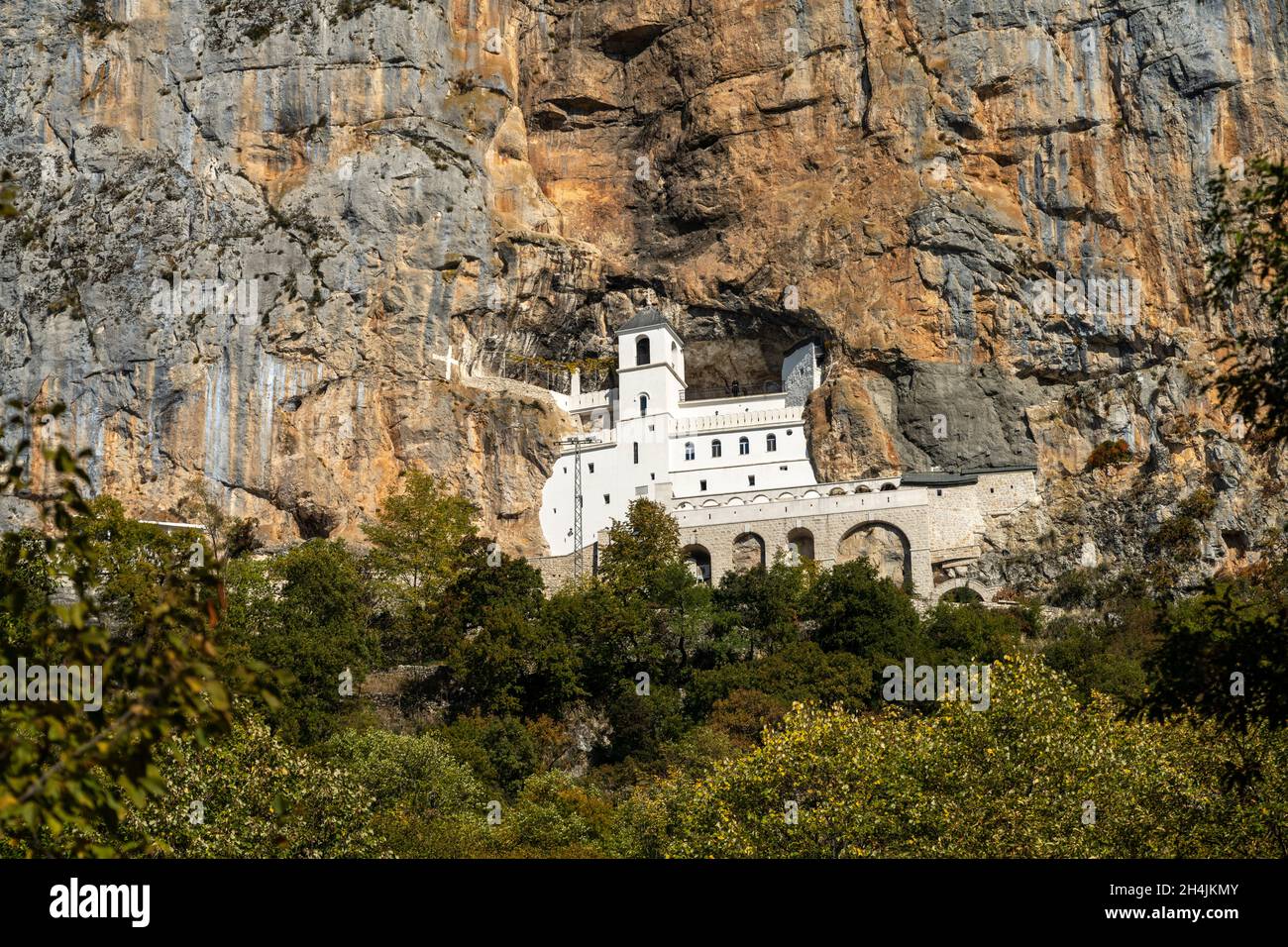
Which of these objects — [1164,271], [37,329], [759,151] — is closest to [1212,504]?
[1164,271]

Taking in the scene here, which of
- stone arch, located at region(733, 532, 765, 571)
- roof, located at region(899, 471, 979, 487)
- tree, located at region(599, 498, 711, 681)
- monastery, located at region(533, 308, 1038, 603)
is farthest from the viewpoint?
roof, located at region(899, 471, 979, 487)

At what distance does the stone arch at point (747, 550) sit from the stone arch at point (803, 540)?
1243 mm

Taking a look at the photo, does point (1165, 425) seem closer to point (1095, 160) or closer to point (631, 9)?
point (1095, 160)

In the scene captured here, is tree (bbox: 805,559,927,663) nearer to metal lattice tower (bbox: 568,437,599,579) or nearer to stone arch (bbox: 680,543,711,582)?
stone arch (bbox: 680,543,711,582)

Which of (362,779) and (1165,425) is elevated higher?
(1165,425)

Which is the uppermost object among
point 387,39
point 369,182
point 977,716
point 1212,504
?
point 387,39

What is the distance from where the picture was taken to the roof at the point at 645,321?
72.8 metres

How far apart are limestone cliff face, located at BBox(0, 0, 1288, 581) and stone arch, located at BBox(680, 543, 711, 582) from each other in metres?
8.21

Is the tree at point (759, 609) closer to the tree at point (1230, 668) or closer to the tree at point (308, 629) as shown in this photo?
the tree at point (308, 629)

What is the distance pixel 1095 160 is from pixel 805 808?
170ft

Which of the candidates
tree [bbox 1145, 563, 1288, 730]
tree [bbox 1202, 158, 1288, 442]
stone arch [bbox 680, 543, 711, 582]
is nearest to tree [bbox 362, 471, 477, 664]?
stone arch [bbox 680, 543, 711, 582]

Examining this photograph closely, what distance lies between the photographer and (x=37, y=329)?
230 feet

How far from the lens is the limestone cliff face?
67.6 metres

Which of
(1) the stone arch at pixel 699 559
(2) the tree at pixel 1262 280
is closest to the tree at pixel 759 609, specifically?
(1) the stone arch at pixel 699 559
